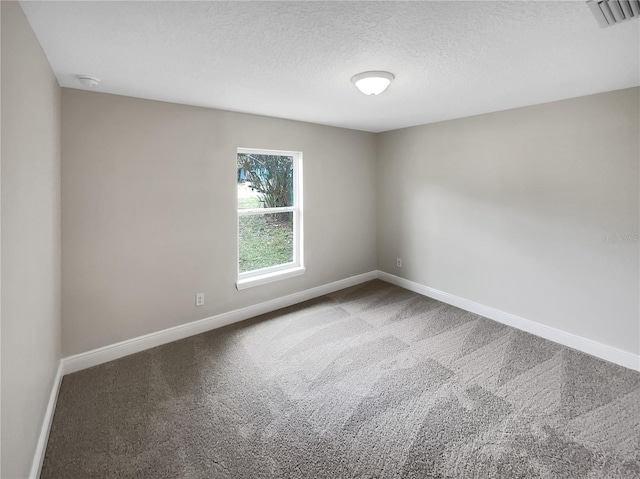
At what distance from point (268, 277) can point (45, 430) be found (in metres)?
2.16

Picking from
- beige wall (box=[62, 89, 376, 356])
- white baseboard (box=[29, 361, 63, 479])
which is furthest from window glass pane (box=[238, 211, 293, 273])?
white baseboard (box=[29, 361, 63, 479])

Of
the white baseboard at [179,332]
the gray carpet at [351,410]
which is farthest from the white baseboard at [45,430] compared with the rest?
the white baseboard at [179,332]

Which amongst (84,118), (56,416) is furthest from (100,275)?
(84,118)

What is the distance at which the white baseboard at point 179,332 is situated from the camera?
253cm

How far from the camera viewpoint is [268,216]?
3.69 metres

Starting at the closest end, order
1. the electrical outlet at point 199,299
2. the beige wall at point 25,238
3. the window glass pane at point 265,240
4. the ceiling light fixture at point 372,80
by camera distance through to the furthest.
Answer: the beige wall at point 25,238, the ceiling light fixture at point 372,80, the electrical outlet at point 199,299, the window glass pane at point 265,240

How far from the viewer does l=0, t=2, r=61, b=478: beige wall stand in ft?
4.06

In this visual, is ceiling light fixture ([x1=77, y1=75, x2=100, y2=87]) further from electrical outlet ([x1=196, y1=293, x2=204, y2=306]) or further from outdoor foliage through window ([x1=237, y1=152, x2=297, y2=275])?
electrical outlet ([x1=196, y1=293, x2=204, y2=306])

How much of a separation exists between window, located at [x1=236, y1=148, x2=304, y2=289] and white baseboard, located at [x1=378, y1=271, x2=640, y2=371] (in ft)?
5.81

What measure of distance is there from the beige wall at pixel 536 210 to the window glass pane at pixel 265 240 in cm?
168

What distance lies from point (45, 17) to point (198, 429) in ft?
7.59

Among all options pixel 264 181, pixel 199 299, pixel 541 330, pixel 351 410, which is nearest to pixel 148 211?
pixel 199 299

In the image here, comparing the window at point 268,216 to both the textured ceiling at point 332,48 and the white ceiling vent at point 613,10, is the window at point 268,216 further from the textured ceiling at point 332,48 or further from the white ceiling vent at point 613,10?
the white ceiling vent at point 613,10

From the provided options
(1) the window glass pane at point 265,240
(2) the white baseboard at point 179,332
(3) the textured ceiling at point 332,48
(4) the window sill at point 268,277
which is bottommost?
(2) the white baseboard at point 179,332
